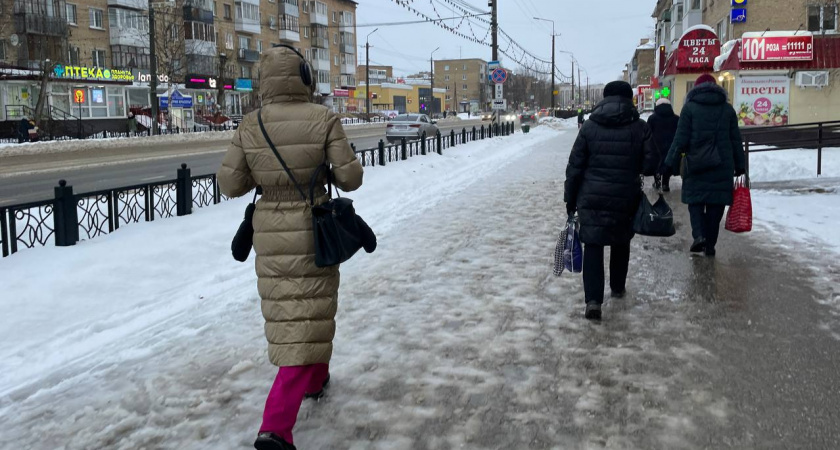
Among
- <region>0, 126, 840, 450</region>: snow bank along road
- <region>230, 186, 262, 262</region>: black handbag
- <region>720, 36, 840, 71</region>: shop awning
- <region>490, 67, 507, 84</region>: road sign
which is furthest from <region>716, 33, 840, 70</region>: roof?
<region>230, 186, 262, 262</region>: black handbag

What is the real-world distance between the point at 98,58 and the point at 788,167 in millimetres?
45570

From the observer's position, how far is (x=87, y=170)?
782 inches

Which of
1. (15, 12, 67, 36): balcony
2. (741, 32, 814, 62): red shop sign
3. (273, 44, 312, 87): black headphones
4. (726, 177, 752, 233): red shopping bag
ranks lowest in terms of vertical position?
(726, 177, 752, 233): red shopping bag

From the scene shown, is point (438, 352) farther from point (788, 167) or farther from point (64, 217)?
point (788, 167)

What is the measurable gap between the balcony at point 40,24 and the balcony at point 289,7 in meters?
29.4

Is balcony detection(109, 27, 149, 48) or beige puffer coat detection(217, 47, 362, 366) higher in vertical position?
balcony detection(109, 27, 149, 48)

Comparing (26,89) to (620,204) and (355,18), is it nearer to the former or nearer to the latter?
(620,204)

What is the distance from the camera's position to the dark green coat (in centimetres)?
729

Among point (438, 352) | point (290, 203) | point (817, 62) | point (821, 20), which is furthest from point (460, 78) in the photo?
point (290, 203)

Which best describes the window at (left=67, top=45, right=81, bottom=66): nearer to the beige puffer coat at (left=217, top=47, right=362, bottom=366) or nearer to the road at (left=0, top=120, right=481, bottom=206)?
the road at (left=0, top=120, right=481, bottom=206)

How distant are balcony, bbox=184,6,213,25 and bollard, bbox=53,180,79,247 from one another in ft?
165

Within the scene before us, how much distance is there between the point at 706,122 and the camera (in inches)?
288

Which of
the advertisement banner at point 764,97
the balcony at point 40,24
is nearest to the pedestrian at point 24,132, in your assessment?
the balcony at point 40,24

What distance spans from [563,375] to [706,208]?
4.08m
